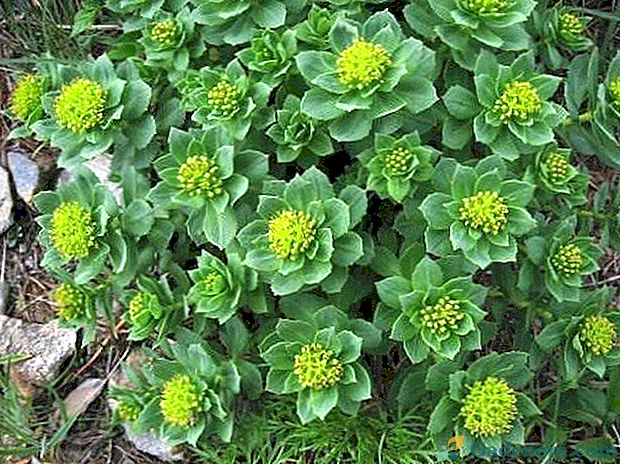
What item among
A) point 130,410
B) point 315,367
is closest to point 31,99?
point 130,410

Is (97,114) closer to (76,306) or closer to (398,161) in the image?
(76,306)

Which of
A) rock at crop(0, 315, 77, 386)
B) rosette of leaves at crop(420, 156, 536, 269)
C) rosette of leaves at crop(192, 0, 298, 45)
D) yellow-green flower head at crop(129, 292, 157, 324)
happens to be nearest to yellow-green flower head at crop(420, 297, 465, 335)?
rosette of leaves at crop(420, 156, 536, 269)

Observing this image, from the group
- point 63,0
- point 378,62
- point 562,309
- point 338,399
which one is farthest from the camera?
point 63,0

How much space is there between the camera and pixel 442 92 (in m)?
2.81

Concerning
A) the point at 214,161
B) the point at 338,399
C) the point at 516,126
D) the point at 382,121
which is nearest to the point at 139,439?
the point at 338,399

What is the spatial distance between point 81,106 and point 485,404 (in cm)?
138

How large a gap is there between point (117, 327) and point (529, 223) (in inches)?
63.9

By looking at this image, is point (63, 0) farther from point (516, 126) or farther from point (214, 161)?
point (516, 126)

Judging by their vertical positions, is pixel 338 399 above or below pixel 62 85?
below

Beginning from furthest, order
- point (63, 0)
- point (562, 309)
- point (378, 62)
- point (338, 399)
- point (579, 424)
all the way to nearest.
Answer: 1. point (63, 0)
2. point (579, 424)
3. point (562, 309)
4. point (338, 399)
5. point (378, 62)

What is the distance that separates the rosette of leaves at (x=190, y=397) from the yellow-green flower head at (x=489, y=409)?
2.12 feet

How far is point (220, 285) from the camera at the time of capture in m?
2.53

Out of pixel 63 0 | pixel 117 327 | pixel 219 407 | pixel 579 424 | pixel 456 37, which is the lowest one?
pixel 579 424

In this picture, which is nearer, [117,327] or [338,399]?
[338,399]
